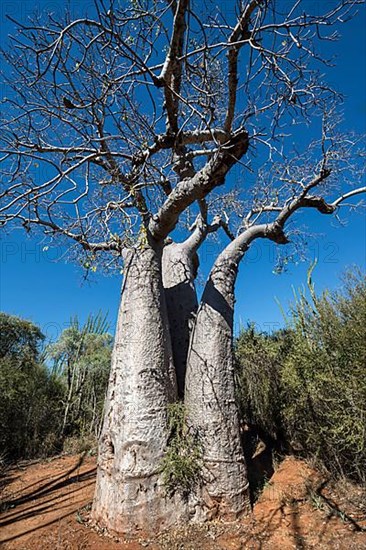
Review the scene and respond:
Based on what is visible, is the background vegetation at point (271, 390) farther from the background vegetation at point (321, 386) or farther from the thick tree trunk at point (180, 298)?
the thick tree trunk at point (180, 298)

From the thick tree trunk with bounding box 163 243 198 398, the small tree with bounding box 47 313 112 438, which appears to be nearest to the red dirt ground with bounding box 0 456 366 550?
the thick tree trunk with bounding box 163 243 198 398

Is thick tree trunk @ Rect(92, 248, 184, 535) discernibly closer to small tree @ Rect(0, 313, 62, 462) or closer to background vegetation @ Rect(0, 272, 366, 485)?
background vegetation @ Rect(0, 272, 366, 485)

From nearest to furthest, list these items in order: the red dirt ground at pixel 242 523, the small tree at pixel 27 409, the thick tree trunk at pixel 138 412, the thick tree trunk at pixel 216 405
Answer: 1. the red dirt ground at pixel 242 523
2. the thick tree trunk at pixel 138 412
3. the thick tree trunk at pixel 216 405
4. the small tree at pixel 27 409

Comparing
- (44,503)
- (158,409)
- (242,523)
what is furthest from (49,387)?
(242,523)

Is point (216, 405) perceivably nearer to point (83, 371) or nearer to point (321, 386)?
point (321, 386)

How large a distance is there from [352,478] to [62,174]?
410 cm

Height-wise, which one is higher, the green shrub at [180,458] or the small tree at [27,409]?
the small tree at [27,409]

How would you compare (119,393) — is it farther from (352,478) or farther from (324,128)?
(324,128)

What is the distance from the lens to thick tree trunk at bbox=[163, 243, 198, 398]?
3.29 metres

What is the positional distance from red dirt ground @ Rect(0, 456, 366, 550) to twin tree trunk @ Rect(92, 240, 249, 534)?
0.12 meters

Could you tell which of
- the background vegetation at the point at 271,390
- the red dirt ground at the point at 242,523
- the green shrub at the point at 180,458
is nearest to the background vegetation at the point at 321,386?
the background vegetation at the point at 271,390

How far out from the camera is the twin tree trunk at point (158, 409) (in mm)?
2326

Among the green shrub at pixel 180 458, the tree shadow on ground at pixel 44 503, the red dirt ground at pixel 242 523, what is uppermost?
the green shrub at pixel 180 458

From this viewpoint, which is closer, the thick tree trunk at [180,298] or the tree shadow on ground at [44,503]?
the tree shadow on ground at [44,503]
